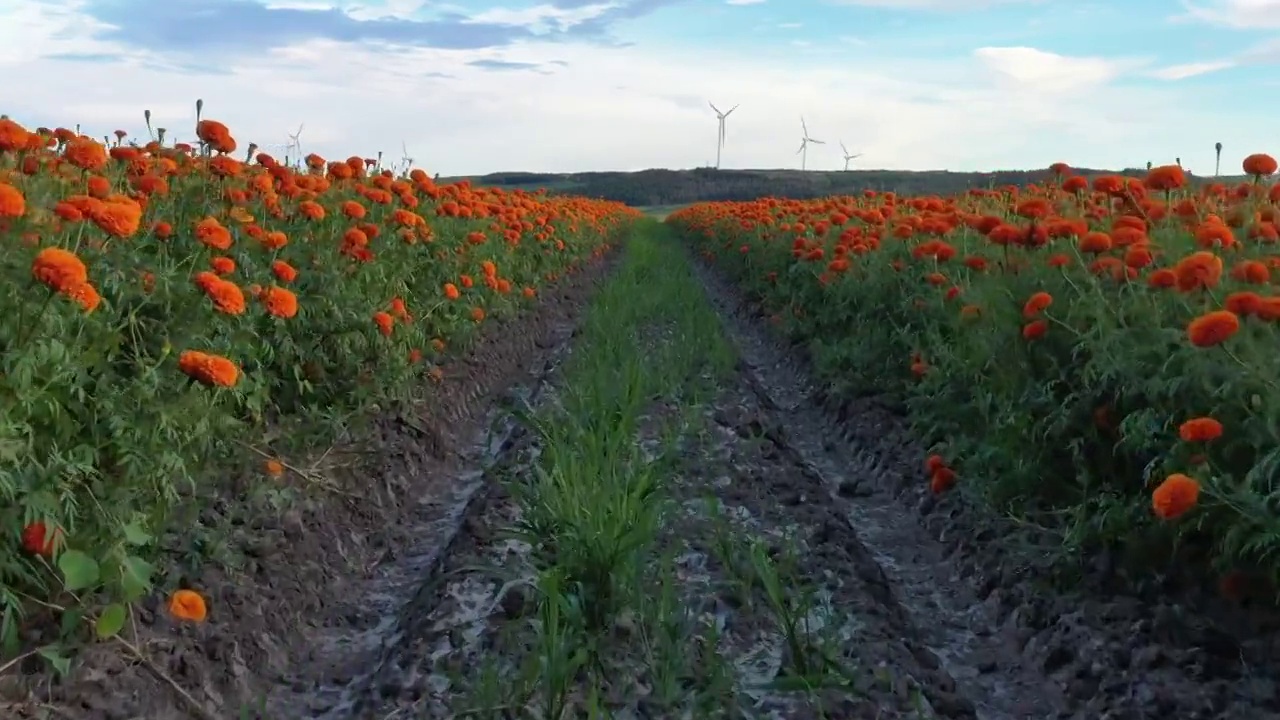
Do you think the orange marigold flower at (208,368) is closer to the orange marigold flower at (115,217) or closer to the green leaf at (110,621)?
the orange marigold flower at (115,217)

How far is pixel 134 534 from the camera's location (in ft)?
10.9

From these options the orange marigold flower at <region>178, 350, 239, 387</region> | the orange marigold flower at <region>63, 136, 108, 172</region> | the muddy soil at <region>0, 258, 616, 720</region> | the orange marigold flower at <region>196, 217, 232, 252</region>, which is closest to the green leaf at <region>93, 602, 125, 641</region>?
the muddy soil at <region>0, 258, 616, 720</region>

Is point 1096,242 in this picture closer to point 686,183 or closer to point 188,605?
point 188,605

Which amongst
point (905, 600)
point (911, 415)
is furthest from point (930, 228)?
point (905, 600)

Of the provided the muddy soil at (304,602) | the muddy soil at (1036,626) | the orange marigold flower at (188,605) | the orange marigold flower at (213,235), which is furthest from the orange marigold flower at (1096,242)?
the orange marigold flower at (188,605)

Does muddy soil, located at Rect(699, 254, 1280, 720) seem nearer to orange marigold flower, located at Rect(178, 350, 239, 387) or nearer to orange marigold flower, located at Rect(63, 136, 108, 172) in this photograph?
orange marigold flower, located at Rect(178, 350, 239, 387)

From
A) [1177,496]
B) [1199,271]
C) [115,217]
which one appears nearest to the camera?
[1177,496]

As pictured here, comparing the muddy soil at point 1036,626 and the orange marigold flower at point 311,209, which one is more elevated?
the orange marigold flower at point 311,209

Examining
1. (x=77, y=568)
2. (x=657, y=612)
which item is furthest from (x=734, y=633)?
(x=77, y=568)

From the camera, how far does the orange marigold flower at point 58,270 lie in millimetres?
2971

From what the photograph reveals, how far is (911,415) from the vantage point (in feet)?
21.1

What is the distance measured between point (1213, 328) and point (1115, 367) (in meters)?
0.76

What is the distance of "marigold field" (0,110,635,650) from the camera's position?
315 centimetres

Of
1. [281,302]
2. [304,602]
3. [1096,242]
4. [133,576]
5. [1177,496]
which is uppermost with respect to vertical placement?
[1096,242]
